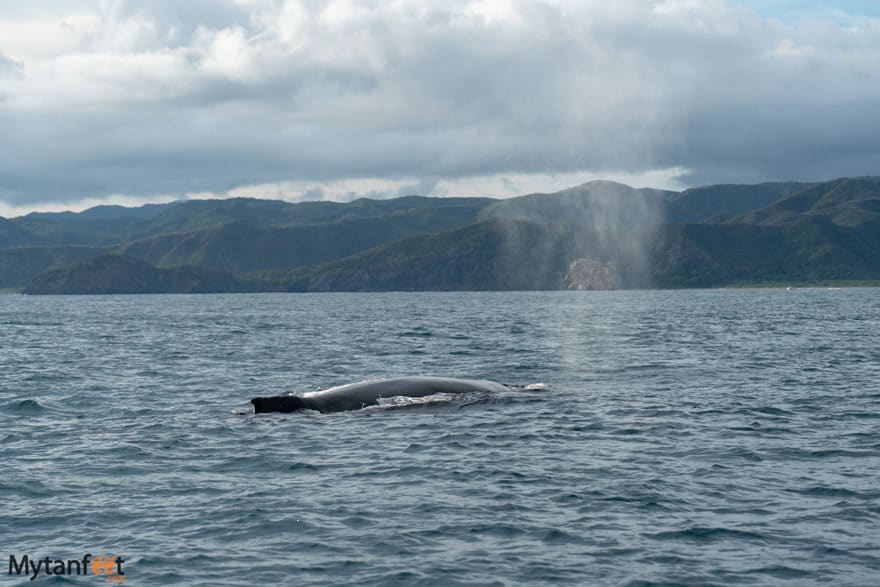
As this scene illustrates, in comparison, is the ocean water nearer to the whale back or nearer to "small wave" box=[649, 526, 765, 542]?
"small wave" box=[649, 526, 765, 542]

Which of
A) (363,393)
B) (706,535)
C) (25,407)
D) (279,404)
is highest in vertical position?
(363,393)

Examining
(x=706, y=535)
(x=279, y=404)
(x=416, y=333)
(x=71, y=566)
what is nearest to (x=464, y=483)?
(x=706, y=535)

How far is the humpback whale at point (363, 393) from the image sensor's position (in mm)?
29953

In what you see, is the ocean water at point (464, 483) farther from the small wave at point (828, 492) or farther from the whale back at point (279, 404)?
the whale back at point (279, 404)

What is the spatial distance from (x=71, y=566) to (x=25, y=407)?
20.4 metres

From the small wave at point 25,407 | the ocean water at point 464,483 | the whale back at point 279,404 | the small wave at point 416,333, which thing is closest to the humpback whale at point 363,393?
the whale back at point 279,404

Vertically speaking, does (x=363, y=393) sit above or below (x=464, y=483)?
above

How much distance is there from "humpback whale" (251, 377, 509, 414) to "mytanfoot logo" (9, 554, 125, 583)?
14339 millimetres

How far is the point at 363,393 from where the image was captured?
31.1 metres

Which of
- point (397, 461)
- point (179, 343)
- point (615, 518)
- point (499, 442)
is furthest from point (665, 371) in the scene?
point (179, 343)

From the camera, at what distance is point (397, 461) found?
2225 cm

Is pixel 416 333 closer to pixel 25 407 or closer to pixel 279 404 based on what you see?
pixel 25 407

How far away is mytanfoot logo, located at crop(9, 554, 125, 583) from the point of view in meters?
14.4

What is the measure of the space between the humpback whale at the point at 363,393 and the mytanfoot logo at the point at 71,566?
47.0ft
